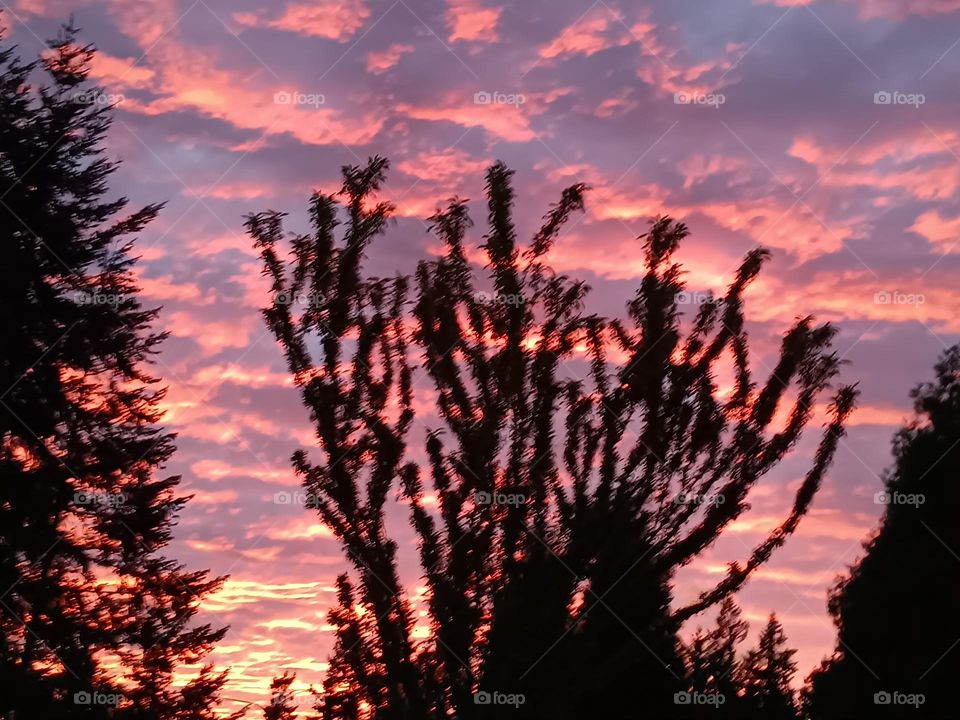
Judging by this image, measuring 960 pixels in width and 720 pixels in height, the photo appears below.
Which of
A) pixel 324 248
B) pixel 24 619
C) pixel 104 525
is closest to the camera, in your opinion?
pixel 324 248

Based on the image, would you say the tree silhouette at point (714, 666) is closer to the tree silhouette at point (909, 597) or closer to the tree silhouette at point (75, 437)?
the tree silhouette at point (909, 597)

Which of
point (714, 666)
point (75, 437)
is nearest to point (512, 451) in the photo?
point (714, 666)

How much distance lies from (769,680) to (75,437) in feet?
50.9

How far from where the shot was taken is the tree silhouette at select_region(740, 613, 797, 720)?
16.9m

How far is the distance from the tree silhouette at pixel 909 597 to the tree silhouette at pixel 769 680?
940 mm

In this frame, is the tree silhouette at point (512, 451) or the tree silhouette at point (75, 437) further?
the tree silhouette at point (75, 437)

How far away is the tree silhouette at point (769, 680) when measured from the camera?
1688 cm

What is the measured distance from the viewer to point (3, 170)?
23.4 meters

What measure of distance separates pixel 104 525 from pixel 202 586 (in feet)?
8.71

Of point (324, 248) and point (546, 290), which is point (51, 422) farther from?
point (546, 290)

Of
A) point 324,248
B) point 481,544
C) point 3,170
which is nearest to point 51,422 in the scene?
point 3,170

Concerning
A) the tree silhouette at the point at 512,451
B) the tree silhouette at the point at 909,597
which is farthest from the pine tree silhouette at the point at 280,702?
the tree silhouette at the point at 909,597

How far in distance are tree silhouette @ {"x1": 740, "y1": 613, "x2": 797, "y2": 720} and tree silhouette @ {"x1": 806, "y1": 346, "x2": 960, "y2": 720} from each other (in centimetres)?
94

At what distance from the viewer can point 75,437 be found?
2277 cm
